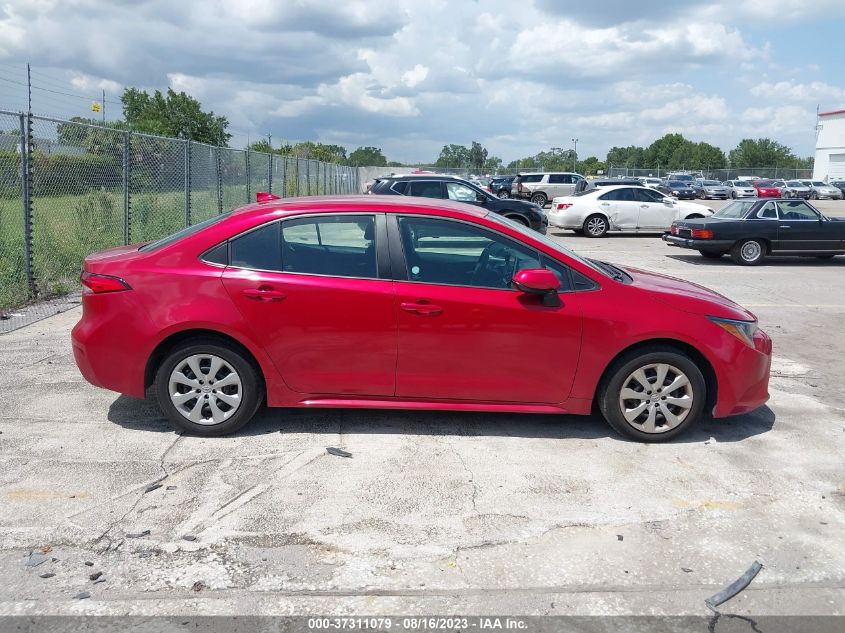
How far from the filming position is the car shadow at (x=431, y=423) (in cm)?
541

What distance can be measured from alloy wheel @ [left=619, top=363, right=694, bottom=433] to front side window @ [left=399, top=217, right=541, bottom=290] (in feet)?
3.44

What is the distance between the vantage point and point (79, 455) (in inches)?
191

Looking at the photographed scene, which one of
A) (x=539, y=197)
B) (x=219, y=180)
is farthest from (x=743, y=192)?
(x=219, y=180)

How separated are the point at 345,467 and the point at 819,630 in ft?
8.76

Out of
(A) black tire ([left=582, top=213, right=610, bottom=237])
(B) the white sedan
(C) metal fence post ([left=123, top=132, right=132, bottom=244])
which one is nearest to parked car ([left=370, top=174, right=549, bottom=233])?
(B) the white sedan

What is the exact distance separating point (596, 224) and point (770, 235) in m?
6.65

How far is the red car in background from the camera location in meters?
52.0

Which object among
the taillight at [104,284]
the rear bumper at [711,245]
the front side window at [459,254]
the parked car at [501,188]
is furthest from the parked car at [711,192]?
A: the taillight at [104,284]

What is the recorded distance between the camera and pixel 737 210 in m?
17.2

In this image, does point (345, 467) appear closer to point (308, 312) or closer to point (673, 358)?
point (308, 312)

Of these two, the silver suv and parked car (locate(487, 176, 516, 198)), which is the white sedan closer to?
the silver suv

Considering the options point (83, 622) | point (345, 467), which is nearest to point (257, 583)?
point (83, 622)

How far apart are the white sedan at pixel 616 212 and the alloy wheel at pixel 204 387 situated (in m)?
18.6

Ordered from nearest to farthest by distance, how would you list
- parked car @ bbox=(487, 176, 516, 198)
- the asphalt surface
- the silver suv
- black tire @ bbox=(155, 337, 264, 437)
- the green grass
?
the asphalt surface < black tire @ bbox=(155, 337, 264, 437) < the green grass < the silver suv < parked car @ bbox=(487, 176, 516, 198)
